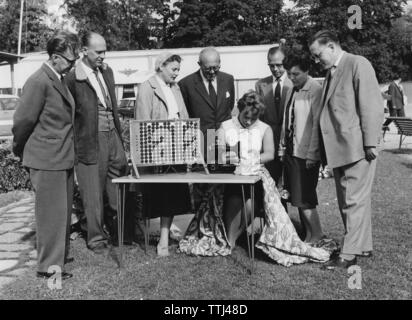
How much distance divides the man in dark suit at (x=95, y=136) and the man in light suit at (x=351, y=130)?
7.14ft

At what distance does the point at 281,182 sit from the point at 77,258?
2.37 metres

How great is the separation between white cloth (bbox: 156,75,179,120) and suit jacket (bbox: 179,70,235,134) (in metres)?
0.39

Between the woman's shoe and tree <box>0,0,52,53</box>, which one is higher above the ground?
tree <box>0,0,52,53</box>

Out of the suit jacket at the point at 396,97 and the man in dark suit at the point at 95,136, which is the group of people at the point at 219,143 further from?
the suit jacket at the point at 396,97

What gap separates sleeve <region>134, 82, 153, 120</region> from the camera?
17.6ft

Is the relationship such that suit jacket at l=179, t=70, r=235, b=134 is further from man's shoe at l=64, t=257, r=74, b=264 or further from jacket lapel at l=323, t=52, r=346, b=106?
man's shoe at l=64, t=257, r=74, b=264

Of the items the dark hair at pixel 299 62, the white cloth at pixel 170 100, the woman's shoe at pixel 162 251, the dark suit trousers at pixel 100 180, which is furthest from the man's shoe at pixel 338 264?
the dark suit trousers at pixel 100 180

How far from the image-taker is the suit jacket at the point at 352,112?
183 inches

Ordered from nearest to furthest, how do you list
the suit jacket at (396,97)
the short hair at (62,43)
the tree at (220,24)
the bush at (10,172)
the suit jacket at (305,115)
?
the short hair at (62,43), the suit jacket at (305,115), the bush at (10,172), the suit jacket at (396,97), the tree at (220,24)

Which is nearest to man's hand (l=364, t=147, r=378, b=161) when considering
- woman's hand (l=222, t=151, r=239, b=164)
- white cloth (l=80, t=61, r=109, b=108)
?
woman's hand (l=222, t=151, r=239, b=164)

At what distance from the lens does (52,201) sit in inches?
187

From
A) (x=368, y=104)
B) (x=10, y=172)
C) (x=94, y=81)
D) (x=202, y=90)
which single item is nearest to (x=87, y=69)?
(x=94, y=81)

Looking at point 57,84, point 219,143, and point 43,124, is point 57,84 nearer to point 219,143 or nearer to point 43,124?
point 43,124
